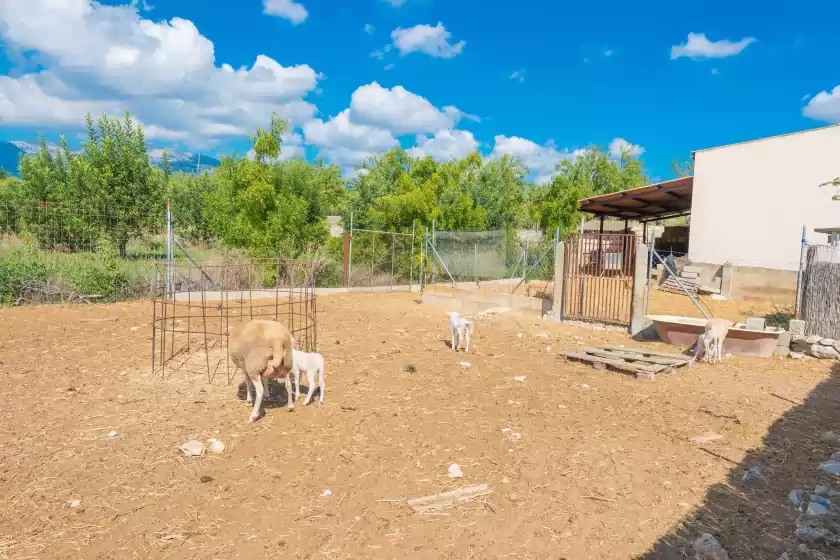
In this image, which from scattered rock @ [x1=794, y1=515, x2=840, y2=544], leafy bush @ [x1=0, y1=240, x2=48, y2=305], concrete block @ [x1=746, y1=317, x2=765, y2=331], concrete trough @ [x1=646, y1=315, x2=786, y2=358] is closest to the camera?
scattered rock @ [x1=794, y1=515, x2=840, y2=544]

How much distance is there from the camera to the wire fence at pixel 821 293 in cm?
1081

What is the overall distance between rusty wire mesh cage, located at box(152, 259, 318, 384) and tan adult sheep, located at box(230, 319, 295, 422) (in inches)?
36.8

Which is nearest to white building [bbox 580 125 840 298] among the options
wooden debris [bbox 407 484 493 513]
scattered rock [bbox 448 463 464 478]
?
scattered rock [bbox 448 463 464 478]

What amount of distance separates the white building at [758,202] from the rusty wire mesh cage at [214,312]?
41.2 feet

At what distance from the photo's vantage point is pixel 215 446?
555 centimetres

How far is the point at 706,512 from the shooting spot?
452cm

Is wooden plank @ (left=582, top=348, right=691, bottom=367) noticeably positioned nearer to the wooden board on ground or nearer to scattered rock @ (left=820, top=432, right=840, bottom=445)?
the wooden board on ground

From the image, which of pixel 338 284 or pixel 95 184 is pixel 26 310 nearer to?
pixel 95 184

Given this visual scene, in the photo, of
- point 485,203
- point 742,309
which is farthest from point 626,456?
point 485,203

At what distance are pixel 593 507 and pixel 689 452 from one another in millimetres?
1948

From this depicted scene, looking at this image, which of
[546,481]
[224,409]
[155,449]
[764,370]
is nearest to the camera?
[546,481]

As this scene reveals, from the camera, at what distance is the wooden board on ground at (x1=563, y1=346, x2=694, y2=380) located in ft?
29.6

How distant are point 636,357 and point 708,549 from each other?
20.2 ft

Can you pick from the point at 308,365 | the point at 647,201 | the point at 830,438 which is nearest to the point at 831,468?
the point at 830,438
